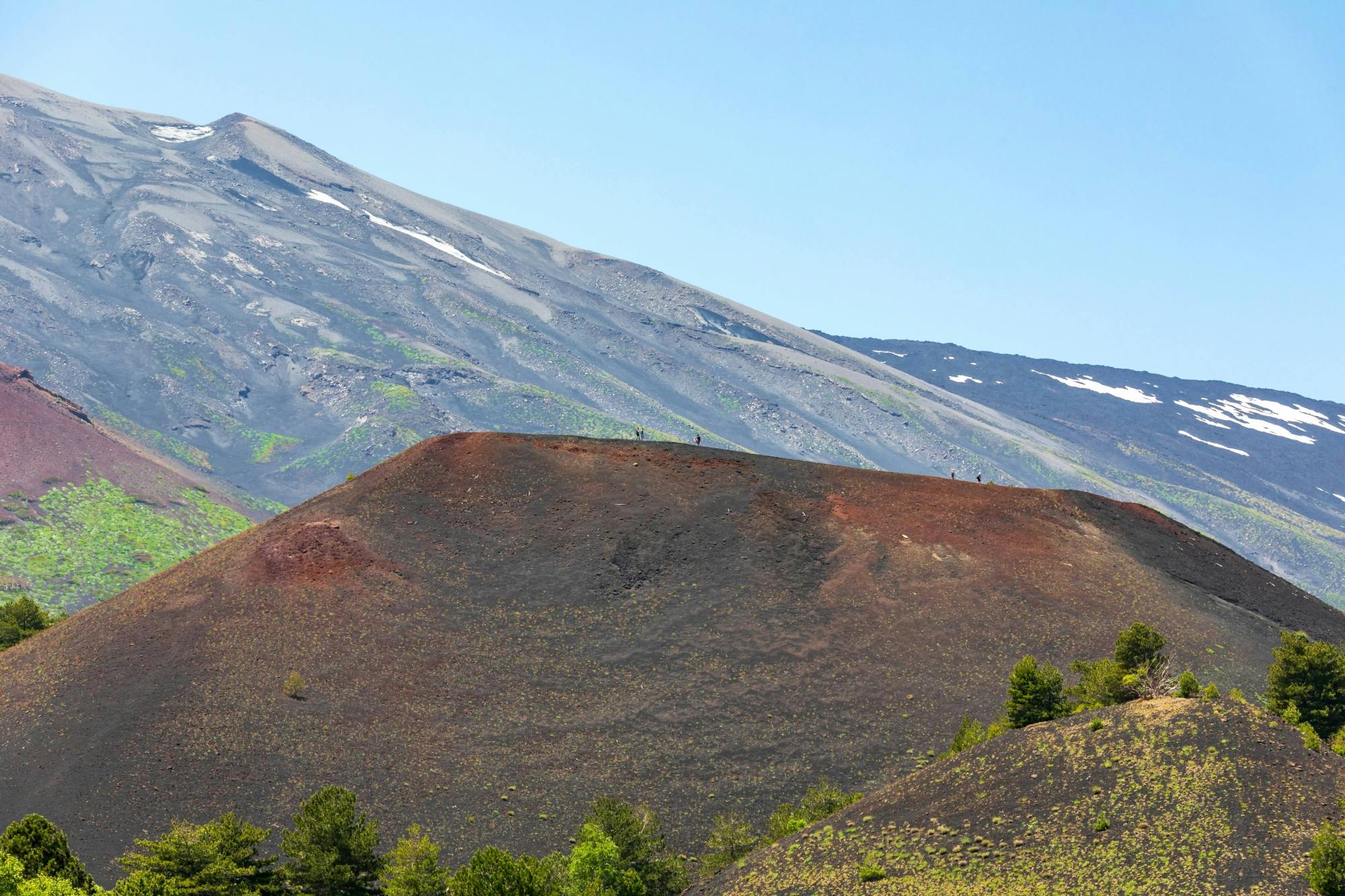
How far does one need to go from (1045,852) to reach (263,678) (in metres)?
36.1

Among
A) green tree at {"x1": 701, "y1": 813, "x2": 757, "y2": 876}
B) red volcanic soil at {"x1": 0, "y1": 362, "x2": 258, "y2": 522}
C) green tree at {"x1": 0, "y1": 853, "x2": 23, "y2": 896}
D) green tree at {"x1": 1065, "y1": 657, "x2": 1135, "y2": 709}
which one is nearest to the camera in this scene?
green tree at {"x1": 0, "y1": 853, "x2": 23, "y2": 896}

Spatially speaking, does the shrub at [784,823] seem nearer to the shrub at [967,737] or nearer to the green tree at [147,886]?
the shrub at [967,737]

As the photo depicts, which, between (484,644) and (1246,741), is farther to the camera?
(484,644)

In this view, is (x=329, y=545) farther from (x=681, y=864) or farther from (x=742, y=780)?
Answer: (x=681, y=864)

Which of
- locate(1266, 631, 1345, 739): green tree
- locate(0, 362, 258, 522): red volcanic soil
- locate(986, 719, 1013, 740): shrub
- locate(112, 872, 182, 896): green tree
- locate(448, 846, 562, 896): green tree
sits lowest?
locate(0, 362, 258, 522): red volcanic soil

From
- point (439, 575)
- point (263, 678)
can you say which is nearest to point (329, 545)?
point (439, 575)

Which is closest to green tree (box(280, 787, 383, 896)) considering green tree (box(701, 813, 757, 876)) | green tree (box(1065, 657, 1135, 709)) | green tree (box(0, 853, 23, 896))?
green tree (box(0, 853, 23, 896))

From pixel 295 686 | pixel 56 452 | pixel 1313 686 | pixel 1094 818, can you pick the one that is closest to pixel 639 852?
pixel 1094 818

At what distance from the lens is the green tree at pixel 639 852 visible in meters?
43.1

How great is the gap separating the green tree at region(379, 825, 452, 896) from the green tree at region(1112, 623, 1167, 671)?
85.4ft

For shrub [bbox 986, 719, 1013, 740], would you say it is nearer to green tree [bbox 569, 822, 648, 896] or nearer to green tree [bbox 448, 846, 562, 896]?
green tree [bbox 569, 822, 648, 896]

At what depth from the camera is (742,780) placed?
54938 millimetres

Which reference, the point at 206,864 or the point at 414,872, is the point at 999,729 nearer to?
the point at 414,872

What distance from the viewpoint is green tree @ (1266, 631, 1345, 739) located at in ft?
169
